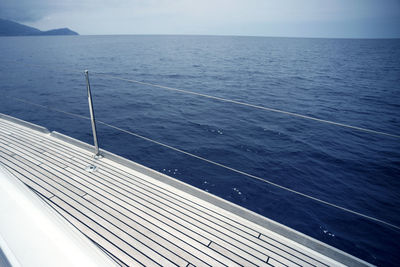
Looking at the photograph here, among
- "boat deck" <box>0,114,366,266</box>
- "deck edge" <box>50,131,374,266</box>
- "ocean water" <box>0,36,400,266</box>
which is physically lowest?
"ocean water" <box>0,36,400,266</box>

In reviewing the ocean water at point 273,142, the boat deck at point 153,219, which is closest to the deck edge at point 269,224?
the boat deck at point 153,219

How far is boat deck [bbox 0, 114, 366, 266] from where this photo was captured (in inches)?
92.4

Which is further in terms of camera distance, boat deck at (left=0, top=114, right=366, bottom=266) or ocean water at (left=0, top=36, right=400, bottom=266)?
A: ocean water at (left=0, top=36, right=400, bottom=266)

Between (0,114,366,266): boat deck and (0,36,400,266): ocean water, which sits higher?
(0,114,366,266): boat deck

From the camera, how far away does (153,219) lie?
2.74 m

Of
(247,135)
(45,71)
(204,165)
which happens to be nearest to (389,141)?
(247,135)

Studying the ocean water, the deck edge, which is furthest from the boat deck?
the ocean water

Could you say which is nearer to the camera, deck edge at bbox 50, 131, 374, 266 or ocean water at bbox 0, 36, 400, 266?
deck edge at bbox 50, 131, 374, 266

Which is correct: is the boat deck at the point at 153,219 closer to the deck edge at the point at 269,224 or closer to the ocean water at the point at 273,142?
the deck edge at the point at 269,224

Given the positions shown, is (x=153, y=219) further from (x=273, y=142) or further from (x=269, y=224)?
(x=273, y=142)

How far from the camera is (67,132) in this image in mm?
10688

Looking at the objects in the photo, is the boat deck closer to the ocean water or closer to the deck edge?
the deck edge

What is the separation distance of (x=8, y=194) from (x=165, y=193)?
2.36 meters

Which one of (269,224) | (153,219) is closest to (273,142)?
(269,224)
